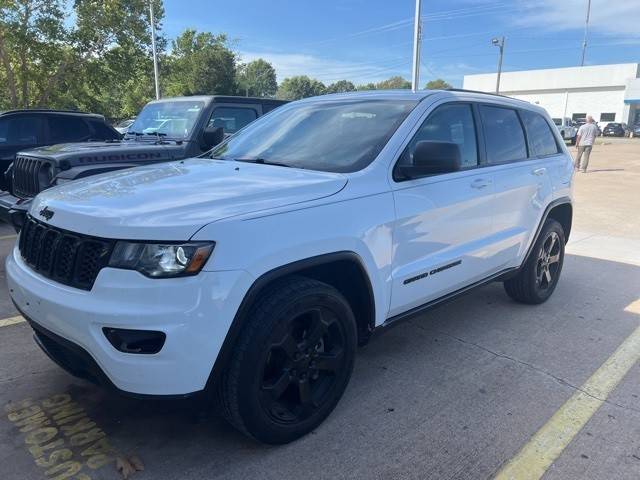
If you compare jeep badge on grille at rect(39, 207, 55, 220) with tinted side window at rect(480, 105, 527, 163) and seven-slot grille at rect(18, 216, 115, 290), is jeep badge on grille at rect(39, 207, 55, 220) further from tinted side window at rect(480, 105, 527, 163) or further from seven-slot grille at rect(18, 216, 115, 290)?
tinted side window at rect(480, 105, 527, 163)

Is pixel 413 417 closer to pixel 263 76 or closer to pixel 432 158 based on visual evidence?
pixel 432 158

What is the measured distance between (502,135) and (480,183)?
2.41ft

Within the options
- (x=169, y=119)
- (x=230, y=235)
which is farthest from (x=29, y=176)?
(x=230, y=235)

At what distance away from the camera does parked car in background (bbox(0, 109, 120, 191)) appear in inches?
313

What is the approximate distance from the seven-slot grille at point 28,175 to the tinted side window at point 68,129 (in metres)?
2.54

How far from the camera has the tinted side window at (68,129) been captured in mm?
8352

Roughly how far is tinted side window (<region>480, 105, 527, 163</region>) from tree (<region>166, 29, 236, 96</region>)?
50767 mm

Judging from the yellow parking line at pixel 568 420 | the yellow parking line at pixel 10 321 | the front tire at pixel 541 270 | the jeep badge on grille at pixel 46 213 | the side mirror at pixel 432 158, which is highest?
the side mirror at pixel 432 158

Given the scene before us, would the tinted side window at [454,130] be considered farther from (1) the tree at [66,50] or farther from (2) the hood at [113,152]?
(1) the tree at [66,50]

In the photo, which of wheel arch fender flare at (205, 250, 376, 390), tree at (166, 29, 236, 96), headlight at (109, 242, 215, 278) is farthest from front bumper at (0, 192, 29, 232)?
tree at (166, 29, 236, 96)

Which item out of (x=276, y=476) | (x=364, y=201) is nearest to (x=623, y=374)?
(x=364, y=201)

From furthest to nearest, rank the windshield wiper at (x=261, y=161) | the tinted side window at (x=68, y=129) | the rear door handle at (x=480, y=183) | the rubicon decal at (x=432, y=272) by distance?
1. the tinted side window at (x=68, y=129)
2. the rear door handle at (x=480, y=183)
3. the windshield wiper at (x=261, y=161)
4. the rubicon decal at (x=432, y=272)

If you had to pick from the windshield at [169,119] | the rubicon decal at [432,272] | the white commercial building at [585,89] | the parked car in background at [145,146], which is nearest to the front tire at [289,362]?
the rubicon decal at [432,272]

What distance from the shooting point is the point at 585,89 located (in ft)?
210
